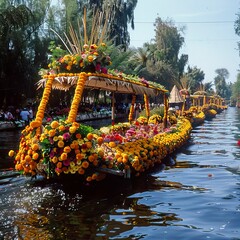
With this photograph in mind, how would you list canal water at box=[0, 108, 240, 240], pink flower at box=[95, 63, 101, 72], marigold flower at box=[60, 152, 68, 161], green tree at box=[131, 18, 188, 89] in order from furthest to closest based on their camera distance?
1. green tree at box=[131, 18, 188, 89]
2. pink flower at box=[95, 63, 101, 72]
3. marigold flower at box=[60, 152, 68, 161]
4. canal water at box=[0, 108, 240, 240]

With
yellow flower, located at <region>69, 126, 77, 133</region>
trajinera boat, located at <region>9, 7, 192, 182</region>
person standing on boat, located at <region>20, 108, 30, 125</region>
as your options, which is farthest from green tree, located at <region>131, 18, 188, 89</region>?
yellow flower, located at <region>69, 126, 77, 133</region>

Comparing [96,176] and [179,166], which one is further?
[179,166]

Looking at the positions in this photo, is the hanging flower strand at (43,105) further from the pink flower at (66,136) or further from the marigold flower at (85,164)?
the marigold flower at (85,164)

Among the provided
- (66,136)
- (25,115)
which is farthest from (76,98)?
(25,115)

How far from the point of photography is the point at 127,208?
7578 mm

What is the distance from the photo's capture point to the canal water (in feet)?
20.4

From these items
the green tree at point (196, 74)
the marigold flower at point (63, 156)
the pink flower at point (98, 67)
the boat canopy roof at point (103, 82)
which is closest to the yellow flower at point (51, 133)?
the marigold flower at point (63, 156)

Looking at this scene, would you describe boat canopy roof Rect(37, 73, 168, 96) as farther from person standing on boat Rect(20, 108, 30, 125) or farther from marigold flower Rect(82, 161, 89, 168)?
person standing on boat Rect(20, 108, 30, 125)

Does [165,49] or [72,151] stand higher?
[165,49]

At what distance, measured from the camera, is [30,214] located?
276 inches

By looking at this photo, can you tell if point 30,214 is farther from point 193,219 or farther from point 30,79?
point 30,79

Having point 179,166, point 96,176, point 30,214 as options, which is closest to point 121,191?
point 96,176

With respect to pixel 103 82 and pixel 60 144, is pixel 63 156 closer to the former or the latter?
pixel 60 144

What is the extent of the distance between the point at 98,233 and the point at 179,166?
22.8 feet
